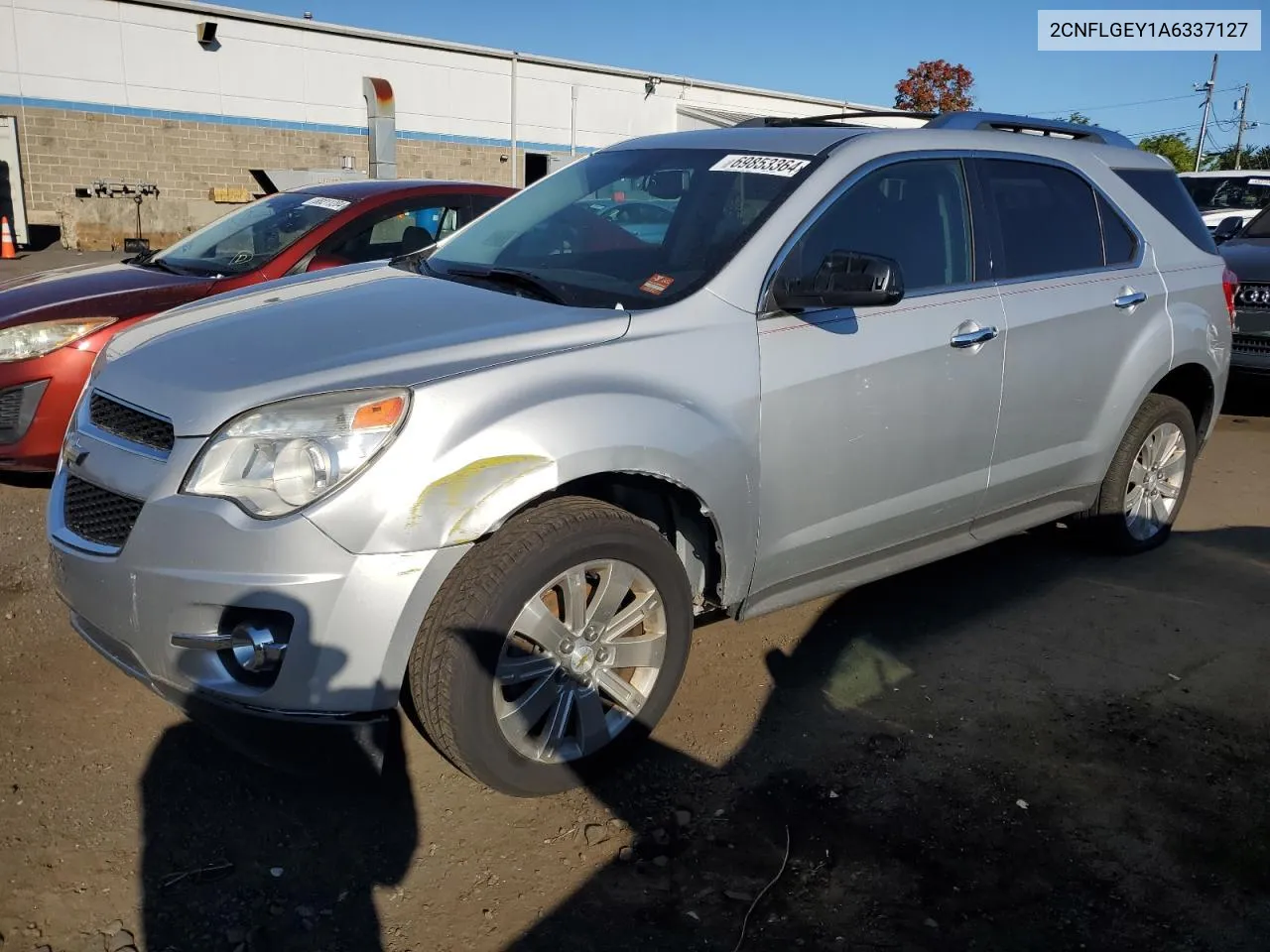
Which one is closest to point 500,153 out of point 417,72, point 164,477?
point 417,72

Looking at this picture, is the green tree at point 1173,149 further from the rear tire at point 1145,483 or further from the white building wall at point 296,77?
the rear tire at point 1145,483

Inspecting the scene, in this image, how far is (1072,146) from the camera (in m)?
4.44

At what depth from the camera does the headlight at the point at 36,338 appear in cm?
477

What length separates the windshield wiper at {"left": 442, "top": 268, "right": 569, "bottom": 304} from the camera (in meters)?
3.15

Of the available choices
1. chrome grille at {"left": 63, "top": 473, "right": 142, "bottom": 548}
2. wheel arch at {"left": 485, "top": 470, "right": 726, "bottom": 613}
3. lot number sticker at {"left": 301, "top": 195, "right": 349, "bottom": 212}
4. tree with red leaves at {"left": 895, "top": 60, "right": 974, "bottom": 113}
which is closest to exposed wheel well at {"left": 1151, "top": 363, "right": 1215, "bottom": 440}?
wheel arch at {"left": 485, "top": 470, "right": 726, "bottom": 613}

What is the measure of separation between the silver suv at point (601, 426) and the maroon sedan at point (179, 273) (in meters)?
1.74

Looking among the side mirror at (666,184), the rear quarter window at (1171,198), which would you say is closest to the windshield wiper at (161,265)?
the side mirror at (666,184)

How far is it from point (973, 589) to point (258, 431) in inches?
127

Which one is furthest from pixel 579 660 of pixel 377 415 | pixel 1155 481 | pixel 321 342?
pixel 1155 481

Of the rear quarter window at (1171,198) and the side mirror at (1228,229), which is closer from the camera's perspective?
the rear quarter window at (1171,198)

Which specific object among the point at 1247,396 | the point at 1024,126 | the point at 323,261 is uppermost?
the point at 1024,126

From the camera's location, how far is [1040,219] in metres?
4.11

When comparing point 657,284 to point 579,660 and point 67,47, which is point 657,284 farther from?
point 67,47

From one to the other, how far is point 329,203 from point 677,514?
3.90 m
